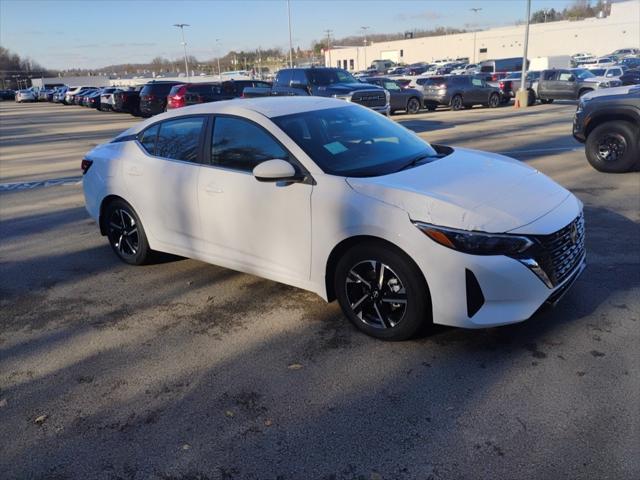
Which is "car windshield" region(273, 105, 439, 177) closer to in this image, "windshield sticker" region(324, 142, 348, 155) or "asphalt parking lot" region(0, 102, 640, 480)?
"windshield sticker" region(324, 142, 348, 155)

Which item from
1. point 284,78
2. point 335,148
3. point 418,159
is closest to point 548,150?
point 418,159

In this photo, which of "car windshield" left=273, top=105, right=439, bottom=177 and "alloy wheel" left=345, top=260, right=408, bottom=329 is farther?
"car windshield" left=273, top=105, right=439, bottom=177

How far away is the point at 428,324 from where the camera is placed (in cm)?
372

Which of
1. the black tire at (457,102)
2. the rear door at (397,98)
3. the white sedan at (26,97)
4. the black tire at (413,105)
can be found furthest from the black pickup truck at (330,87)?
the white sedan at (26,97)

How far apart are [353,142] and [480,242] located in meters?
1.54

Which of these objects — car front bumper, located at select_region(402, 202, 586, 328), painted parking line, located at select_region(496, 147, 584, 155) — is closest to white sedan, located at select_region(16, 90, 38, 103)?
painted parking line, located at select_region(496, 147, 584, 155)

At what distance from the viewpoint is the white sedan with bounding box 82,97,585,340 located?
11.2 ft

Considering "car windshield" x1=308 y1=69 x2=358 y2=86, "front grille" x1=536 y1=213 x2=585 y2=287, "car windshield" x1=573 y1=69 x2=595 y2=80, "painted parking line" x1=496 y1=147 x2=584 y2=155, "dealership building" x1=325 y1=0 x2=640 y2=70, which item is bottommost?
"painted parking line" x1=496 y1=147 x2=584 y2=155

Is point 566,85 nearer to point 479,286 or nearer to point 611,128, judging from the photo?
point 611,128

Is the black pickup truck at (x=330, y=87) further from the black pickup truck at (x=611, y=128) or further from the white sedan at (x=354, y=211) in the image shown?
the white sedan at (x=354, y=211)

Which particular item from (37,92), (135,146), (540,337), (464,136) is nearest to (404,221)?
(540,337)

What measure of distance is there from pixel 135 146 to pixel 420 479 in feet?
13.4

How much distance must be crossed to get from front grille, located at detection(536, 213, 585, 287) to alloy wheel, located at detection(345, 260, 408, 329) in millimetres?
904

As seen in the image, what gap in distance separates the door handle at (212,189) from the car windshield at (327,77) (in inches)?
568
